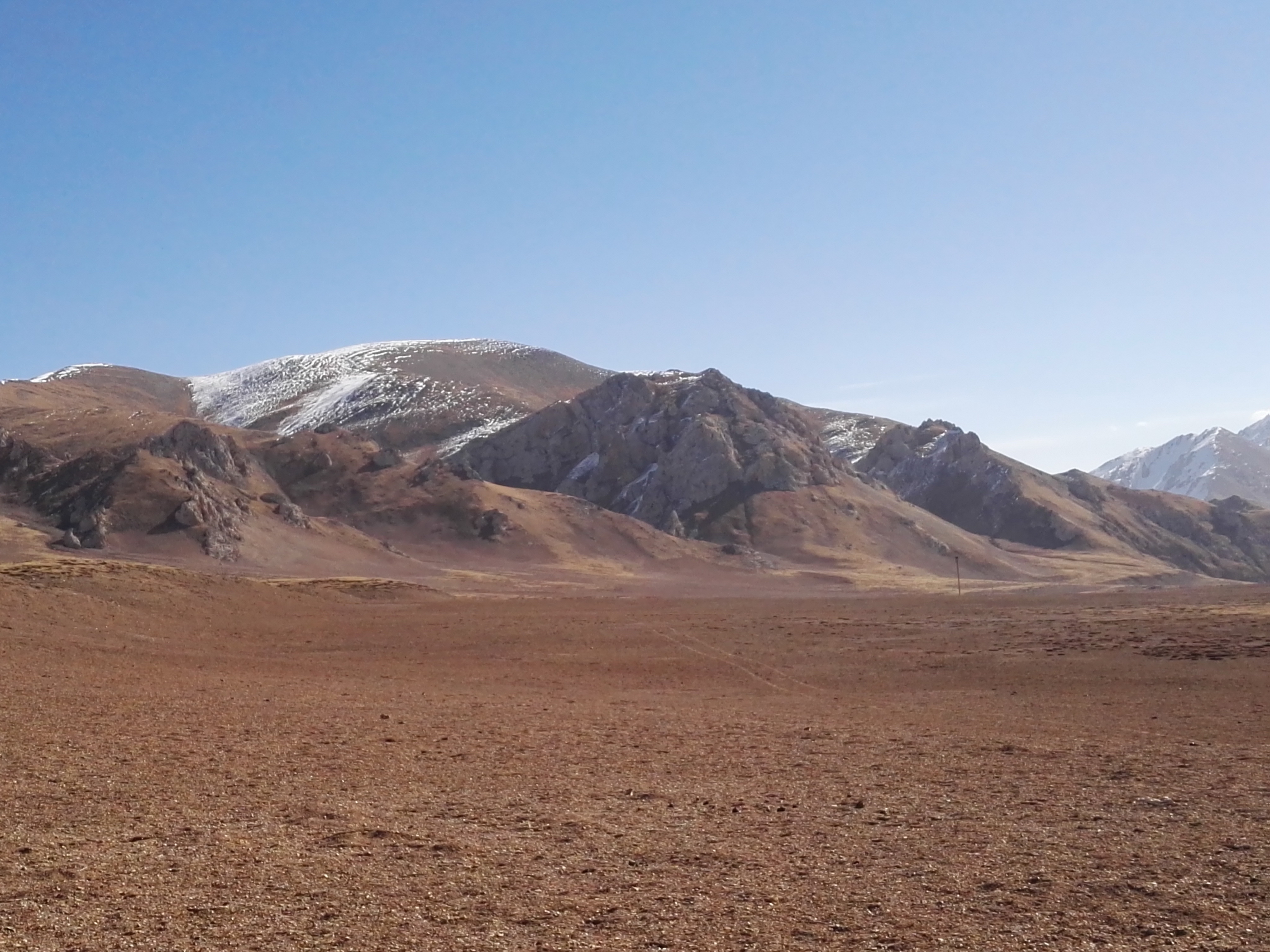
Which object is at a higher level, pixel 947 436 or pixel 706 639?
pixel 947 436

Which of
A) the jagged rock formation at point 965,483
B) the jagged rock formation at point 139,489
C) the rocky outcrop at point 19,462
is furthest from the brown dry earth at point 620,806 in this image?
the jagged rock formation at point 965,483

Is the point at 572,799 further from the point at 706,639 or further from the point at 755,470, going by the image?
the point at 755,470

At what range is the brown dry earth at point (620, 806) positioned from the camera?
9133mm

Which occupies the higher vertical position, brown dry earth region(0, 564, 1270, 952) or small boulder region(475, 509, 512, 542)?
small boulder region(475, 509, 512, 542)

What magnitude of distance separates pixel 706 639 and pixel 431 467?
93.0 m

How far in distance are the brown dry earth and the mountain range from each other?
60.0 meters

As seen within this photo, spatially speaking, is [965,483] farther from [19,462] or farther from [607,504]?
[19,462]

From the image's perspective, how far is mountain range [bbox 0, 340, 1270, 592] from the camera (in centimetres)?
9731

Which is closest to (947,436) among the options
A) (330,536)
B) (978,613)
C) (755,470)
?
(755,470)

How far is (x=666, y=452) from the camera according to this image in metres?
151

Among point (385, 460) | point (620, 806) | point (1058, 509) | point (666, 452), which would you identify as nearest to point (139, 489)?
point (385, 460)

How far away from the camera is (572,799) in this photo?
1388cm

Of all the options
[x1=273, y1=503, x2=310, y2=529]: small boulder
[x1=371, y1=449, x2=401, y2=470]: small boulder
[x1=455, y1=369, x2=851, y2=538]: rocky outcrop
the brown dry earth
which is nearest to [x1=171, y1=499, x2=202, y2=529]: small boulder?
[x1=273, y1=503, x2=310, y2=529]: small boulder

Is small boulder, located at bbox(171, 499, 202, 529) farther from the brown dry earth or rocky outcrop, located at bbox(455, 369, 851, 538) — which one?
the brown dry earth
